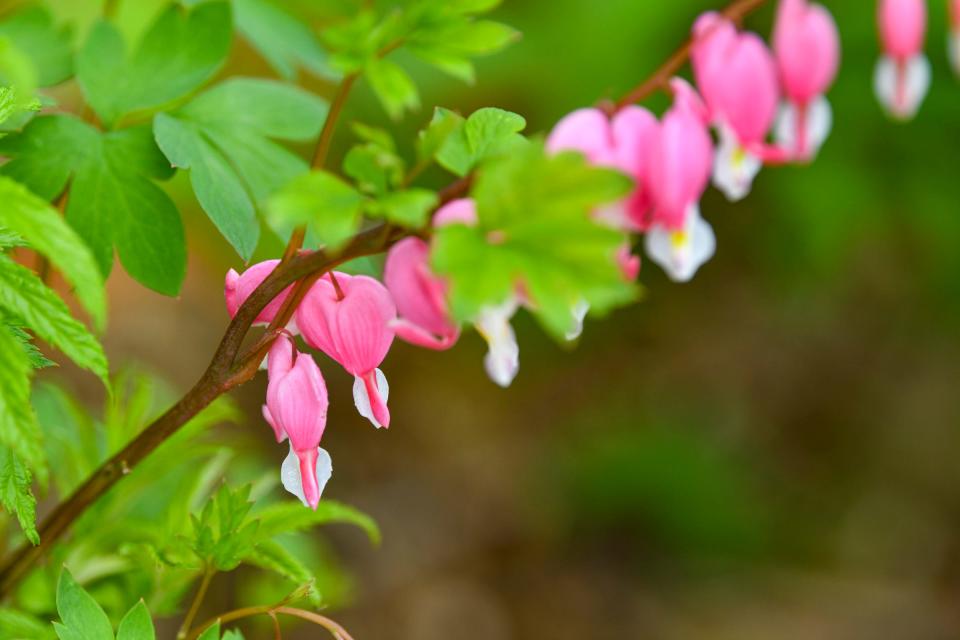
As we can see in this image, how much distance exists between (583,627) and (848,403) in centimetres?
108

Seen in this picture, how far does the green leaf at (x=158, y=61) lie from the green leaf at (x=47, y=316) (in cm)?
39

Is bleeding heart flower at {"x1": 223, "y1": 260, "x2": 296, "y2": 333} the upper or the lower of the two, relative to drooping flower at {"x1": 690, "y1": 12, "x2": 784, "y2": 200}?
lower

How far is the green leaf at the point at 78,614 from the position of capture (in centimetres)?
85

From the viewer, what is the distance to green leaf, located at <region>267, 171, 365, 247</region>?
24.7 inches

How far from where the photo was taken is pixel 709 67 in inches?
31.2

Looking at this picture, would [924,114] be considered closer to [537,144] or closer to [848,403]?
[848,403]

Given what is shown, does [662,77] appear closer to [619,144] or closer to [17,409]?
[619,144]

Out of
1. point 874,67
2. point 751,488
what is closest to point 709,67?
point 874,67

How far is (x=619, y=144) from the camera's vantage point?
722 mm

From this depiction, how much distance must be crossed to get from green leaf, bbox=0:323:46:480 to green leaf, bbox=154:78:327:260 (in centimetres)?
24

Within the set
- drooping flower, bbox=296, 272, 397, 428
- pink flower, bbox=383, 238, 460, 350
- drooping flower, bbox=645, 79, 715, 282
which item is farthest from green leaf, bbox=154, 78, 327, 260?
drooping flower, bbox=645, 79, 715, 282

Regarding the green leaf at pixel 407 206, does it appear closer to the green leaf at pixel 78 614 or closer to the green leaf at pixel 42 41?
the green leaf at pixel 78 614

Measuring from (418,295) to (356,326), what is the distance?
0.10m

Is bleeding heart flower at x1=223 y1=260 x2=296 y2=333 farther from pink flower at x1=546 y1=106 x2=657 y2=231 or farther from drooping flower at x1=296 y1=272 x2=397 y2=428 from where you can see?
pink flower at x1=546 y1=106 x2=657 y2=231
